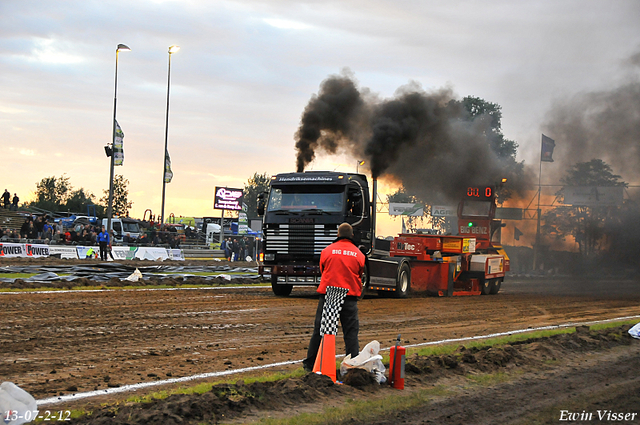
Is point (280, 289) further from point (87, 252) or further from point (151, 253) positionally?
point (151, 253)

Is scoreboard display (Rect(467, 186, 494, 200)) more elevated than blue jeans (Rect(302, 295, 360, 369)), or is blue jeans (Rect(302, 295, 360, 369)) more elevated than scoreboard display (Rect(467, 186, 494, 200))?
scoreboard display (Rect(467, 186, 494, 200))

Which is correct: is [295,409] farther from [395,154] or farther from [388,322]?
[395,154]

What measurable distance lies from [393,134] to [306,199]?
885cm

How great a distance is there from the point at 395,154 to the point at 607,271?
2005 centimetres

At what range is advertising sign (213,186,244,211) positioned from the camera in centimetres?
5581

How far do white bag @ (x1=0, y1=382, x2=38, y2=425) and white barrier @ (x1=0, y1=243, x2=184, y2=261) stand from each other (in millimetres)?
27963

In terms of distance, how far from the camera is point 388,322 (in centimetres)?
1380

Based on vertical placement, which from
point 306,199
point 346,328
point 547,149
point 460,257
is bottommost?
point 346,328

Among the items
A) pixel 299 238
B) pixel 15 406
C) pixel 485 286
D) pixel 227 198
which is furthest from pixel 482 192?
pixel 227 198

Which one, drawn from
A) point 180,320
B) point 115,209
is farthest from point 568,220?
point 115,209

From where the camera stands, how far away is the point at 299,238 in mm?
17969

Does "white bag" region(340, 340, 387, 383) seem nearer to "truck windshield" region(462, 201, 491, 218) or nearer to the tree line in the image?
"truck windshield" region(462, 201, 491, 218)

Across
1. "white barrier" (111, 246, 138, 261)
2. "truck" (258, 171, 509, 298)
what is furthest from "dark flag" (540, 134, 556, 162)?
"white barrier" (111, 246, 138, 261)

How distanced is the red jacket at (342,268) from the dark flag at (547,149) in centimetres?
3398
